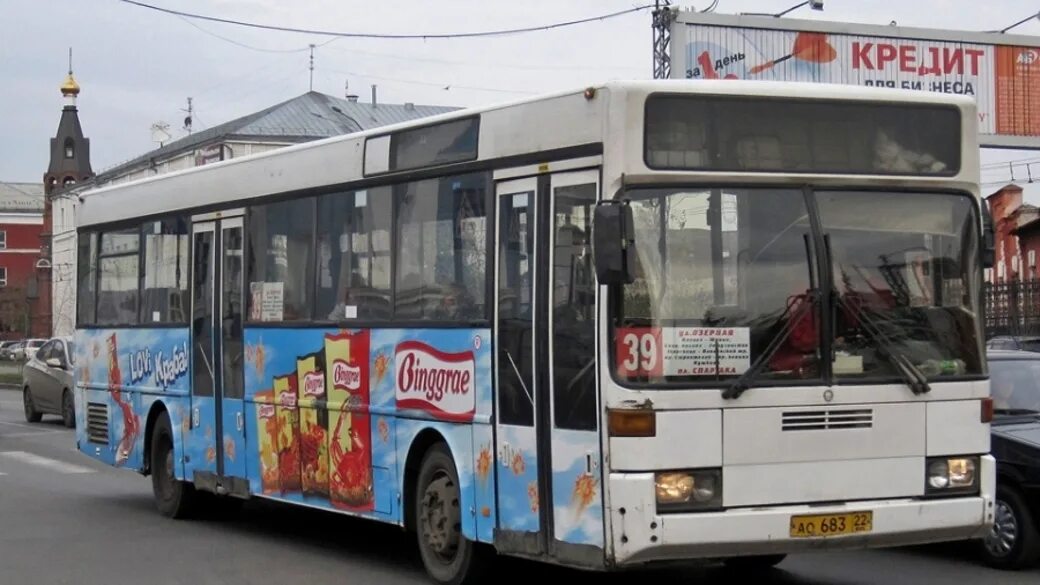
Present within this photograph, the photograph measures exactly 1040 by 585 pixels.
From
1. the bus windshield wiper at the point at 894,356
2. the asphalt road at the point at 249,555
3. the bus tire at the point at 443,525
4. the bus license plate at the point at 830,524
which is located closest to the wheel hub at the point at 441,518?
the bus tire at the point at 443,525

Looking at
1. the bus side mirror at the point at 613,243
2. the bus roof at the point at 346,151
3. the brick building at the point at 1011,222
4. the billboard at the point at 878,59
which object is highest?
the billboard at the point at 878,59

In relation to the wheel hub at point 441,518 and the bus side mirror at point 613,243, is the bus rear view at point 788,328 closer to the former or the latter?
the bus side mirror at point 613,243

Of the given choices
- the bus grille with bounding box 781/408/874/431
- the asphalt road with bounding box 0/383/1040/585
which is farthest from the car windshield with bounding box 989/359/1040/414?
the bus grille with bounding box 781/408/874/431

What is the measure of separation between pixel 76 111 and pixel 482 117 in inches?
4721

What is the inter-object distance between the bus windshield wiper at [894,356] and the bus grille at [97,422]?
9.63 m

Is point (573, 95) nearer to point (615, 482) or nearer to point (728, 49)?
point (615, 482)

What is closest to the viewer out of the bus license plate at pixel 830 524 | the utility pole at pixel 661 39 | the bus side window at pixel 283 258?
the bus license plate at pixel 830 524

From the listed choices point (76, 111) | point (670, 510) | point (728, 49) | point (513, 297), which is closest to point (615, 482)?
point (670, 510)

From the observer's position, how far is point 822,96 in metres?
9.30

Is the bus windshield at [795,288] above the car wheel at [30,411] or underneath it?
above

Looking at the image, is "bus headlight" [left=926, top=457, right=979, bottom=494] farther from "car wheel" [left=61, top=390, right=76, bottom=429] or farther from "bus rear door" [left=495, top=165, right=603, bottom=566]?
"car wheel" [left=61, top=390, right=76, bottom=429]

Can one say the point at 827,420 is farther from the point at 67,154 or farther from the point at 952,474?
the point at 67,154

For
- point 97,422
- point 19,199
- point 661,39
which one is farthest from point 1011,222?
point 19,199

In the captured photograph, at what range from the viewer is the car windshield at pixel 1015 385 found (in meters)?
12.0
